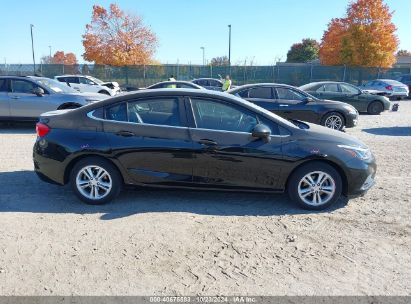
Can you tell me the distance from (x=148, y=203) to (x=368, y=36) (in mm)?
33530

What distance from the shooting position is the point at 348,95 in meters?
14.4

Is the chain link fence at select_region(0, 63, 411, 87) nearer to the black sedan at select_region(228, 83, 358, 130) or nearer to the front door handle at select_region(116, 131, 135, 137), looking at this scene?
the black sedan at select_region(228, 83, 358, 130)

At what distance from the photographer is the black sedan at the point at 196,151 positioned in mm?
4391

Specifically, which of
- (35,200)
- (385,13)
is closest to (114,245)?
(35,200)

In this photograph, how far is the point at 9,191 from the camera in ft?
16.5

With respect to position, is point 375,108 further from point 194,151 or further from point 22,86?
point 22,86

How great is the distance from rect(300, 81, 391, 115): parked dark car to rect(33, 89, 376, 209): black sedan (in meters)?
9.80

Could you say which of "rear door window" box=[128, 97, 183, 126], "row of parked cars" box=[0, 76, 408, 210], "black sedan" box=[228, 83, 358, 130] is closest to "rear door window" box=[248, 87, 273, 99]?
"black sedan" box=[228, 83, 358, 130]

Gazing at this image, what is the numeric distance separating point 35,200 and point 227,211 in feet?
8.64

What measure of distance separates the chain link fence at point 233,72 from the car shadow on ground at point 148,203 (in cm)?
2697

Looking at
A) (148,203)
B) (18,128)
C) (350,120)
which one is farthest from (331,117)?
(18,128)

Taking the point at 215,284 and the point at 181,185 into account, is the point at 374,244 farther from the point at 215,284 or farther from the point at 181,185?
the point at 181,185

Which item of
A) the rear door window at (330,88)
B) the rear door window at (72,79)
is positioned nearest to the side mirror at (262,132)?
the rear door window at (330,88)

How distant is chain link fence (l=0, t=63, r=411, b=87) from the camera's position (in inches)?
1232
